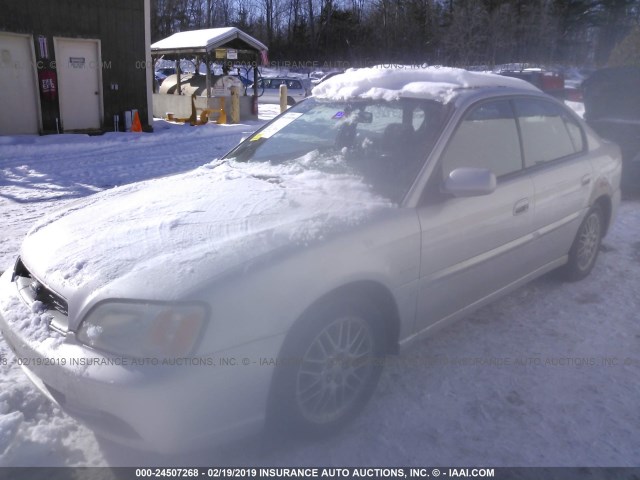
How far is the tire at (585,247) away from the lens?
4500mm

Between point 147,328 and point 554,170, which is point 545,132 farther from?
point 147,328

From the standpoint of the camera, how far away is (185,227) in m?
2.73

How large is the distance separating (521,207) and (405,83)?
1.08 m

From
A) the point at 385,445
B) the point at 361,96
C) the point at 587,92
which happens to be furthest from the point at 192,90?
the point at 385,445

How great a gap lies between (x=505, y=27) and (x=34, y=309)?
51916 mm

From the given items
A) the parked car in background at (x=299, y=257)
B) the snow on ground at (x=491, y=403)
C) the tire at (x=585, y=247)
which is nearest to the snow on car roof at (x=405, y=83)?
the parked car in background at (x=299, y=257)

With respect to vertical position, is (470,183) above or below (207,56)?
below

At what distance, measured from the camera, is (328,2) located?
184 ft

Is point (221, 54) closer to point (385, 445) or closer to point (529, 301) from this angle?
point (529, 301)

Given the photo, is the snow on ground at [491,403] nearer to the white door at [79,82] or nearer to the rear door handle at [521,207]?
the rear door handle at [521,207]

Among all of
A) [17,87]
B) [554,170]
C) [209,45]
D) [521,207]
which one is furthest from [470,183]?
[209,45]

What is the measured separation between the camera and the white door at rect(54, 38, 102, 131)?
12.9 metres

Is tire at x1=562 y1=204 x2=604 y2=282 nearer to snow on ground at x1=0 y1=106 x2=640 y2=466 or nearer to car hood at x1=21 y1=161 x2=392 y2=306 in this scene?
snow on ground at x1=0 y1=106 x2=640 y2=466

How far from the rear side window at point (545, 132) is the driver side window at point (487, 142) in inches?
5.1
